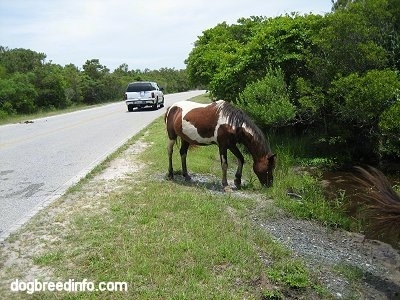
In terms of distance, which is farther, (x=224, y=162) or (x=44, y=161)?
(x=44, y=161)

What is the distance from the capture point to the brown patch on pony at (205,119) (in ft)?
26.7

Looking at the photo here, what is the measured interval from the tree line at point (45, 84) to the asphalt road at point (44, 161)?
15.3 meters

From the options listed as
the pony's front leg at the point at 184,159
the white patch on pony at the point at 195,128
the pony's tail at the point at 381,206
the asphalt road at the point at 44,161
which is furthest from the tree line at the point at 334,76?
the asphalt road at the point at 44,161

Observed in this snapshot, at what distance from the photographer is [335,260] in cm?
580

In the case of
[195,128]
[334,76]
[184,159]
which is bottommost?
[184,159]

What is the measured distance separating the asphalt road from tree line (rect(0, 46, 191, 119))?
15.3 meters

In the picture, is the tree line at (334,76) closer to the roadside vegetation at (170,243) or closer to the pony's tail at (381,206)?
the roadside vegetation at (170,243)

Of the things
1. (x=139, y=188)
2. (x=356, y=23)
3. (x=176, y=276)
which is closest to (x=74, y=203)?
(x=139, y=188)

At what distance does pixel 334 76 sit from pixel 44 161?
28.0 ft

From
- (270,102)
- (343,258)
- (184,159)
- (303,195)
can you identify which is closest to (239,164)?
(184,159)

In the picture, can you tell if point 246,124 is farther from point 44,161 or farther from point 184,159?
point 44,161

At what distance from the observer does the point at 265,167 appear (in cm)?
804

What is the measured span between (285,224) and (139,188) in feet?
9.28

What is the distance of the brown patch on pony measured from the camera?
8125mm
